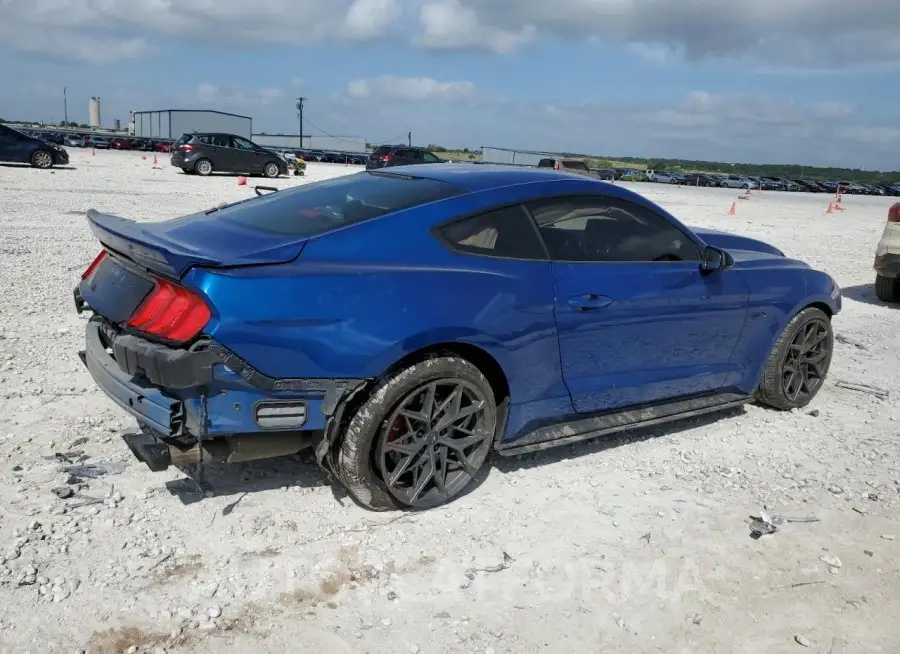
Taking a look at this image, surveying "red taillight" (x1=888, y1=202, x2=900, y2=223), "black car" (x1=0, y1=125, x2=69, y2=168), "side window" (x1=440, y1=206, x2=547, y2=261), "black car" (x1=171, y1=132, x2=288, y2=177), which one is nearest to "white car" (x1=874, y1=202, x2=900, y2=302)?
"red taillight" (x1=888, y1=202, x2=900, y2=223)

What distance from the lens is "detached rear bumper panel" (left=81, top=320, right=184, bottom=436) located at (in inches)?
116

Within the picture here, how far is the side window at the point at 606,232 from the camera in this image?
152 inches

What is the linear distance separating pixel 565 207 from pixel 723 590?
78.3 inches

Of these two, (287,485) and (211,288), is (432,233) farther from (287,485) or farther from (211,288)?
(287,485)

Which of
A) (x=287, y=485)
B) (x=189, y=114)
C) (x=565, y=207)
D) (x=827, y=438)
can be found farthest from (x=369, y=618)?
(x=189, y=114)

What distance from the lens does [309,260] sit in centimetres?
310

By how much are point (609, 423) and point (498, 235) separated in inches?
47.8

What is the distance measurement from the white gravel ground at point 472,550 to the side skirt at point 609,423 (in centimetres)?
24

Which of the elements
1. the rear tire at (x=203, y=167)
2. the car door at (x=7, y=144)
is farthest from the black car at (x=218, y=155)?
the car door at (x=7, y=144)

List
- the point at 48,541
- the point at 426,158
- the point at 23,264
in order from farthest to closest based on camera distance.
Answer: the point at 426,158 < the point at 23,264 < the point at 48,541

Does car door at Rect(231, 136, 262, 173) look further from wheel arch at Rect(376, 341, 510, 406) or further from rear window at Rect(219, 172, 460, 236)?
wheel arch at Rect(376, 341, 510, 406)

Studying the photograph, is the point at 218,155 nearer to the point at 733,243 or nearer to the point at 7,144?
the point at 7,144

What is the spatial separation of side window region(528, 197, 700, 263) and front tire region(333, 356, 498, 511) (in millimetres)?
869

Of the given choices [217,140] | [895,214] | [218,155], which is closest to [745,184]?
[217,140]
